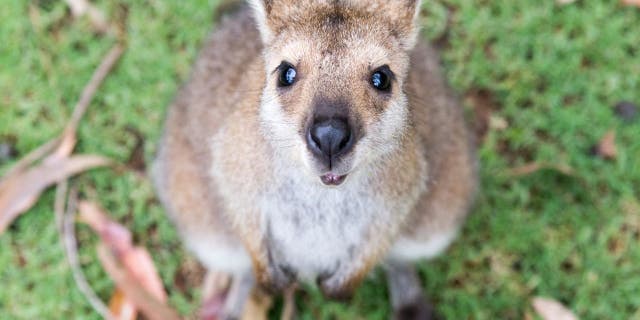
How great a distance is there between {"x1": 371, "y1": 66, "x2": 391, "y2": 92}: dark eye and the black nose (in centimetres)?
20

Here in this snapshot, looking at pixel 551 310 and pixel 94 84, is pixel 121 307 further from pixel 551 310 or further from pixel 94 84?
pixel 551 310

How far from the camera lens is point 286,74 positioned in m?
1.88

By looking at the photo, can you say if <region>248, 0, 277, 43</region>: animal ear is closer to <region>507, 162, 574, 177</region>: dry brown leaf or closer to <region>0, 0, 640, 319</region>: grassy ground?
<region>0, 0, 640, 319</region>: grassy ground

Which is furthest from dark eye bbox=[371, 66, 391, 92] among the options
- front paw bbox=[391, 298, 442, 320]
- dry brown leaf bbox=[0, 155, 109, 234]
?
dry brown leaf bbox=[0, 155, 109, 234]

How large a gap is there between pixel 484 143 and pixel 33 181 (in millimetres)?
2002

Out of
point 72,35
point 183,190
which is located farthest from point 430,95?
point 72,35

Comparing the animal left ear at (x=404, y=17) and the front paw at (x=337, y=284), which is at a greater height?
the animal left ear at (x=404, y=17)

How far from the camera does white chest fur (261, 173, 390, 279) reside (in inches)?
83.1

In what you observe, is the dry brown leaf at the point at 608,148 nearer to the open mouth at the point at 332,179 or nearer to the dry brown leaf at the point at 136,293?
the open mouth at the point at 332,179

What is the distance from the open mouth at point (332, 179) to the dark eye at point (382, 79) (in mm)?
252

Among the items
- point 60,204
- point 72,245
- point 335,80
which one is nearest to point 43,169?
point 60,204

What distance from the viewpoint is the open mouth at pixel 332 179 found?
1843 mm

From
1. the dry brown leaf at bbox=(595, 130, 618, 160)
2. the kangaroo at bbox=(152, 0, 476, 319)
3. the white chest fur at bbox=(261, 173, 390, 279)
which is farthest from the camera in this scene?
the dry brown leaf at bbox=(595, 130, 618, 160)

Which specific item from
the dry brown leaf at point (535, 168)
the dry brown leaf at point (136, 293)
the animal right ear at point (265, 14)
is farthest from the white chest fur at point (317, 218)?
the dry brown leaf at point (535, 168)
